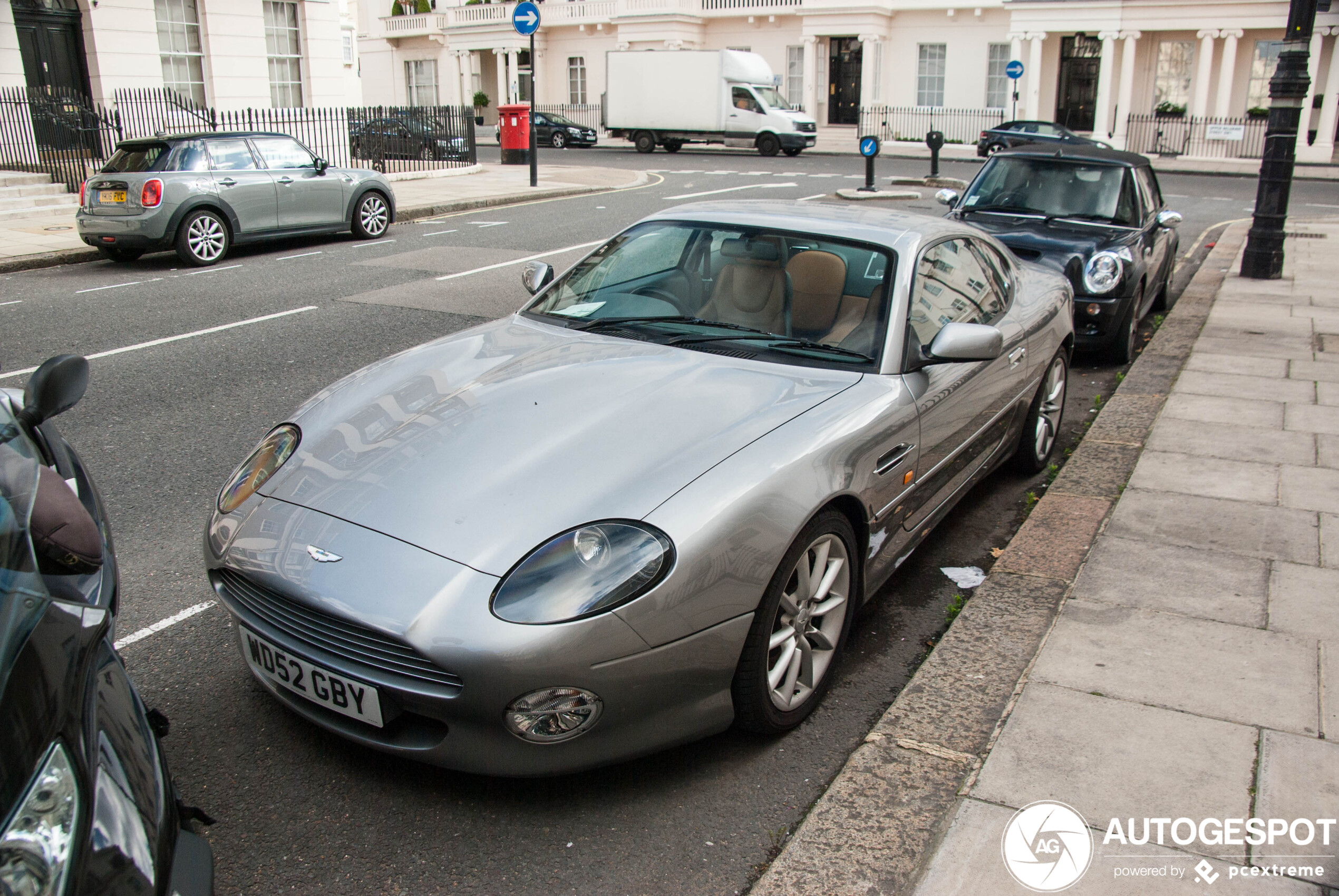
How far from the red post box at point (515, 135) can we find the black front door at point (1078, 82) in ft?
70.9

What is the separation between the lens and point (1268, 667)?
3.42 m

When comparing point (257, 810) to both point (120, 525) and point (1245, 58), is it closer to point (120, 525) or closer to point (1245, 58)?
point (120, 525)

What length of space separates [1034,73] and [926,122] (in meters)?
4.20

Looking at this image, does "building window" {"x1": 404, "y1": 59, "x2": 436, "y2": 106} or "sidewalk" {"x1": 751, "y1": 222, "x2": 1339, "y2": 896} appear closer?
"sidewalk" {"x1": 751, "y1": 222, "x2": 1339, "y2": 896}

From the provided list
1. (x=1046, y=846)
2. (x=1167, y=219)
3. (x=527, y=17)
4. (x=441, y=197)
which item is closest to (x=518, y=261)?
(x=1167, y=219)

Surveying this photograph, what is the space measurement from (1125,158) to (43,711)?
906 centimetres

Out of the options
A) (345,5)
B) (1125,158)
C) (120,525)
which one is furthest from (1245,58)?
(345,5)

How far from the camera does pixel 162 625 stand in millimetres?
3717

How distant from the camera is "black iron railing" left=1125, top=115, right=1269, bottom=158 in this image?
33.3 metres

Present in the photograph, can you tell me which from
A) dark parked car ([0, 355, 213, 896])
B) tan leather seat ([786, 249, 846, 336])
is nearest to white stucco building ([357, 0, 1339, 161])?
tan leather seat ([786, 249, 846, 336])

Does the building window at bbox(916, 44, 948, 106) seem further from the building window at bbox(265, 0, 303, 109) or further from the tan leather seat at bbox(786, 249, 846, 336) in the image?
the tan leather seat at bbox(786, 249, 846, 336)

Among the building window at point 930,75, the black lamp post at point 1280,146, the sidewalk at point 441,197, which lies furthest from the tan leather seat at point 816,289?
the building window at point 930,75

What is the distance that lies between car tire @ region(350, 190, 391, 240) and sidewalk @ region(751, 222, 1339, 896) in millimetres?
11122

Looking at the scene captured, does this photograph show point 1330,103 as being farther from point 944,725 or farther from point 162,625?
point 162,625
